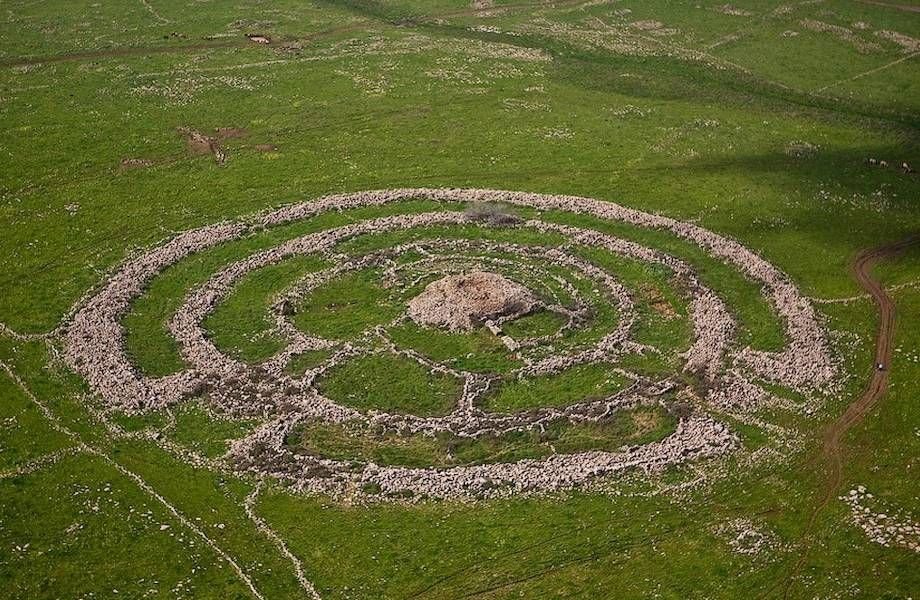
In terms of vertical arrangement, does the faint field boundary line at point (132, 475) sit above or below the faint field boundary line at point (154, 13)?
below

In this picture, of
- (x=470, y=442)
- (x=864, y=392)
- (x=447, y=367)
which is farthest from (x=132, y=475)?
(x=864, y=392)

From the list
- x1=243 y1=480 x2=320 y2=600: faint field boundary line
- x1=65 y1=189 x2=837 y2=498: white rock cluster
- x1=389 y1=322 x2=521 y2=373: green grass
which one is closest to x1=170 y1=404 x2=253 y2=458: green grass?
x1=65 y1=189 x2=837 y2=498: white rock cluster

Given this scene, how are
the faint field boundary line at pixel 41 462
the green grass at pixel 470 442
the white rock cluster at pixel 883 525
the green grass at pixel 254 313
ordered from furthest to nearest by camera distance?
the green grass at pixel 254 313, the green grass at pixel 470 442, the faint field boundary line at pixel 41 462, the white rock cluster at pixel 883 525

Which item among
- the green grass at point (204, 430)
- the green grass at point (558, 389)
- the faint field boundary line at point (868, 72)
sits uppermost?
the faint field boundary line at point (868, 72)

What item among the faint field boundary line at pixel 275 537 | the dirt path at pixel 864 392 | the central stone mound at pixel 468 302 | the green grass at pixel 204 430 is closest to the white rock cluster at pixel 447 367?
the central stone mound at pixel 468 302

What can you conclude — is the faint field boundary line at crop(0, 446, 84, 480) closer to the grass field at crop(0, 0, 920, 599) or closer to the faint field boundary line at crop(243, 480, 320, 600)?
the grass field at crop(0, 0, 920, 599)

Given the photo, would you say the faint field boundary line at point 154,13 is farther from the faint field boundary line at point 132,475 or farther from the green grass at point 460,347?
the green grass at point 460,347

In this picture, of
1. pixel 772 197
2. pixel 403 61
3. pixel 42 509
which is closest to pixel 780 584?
pixel 42 509
